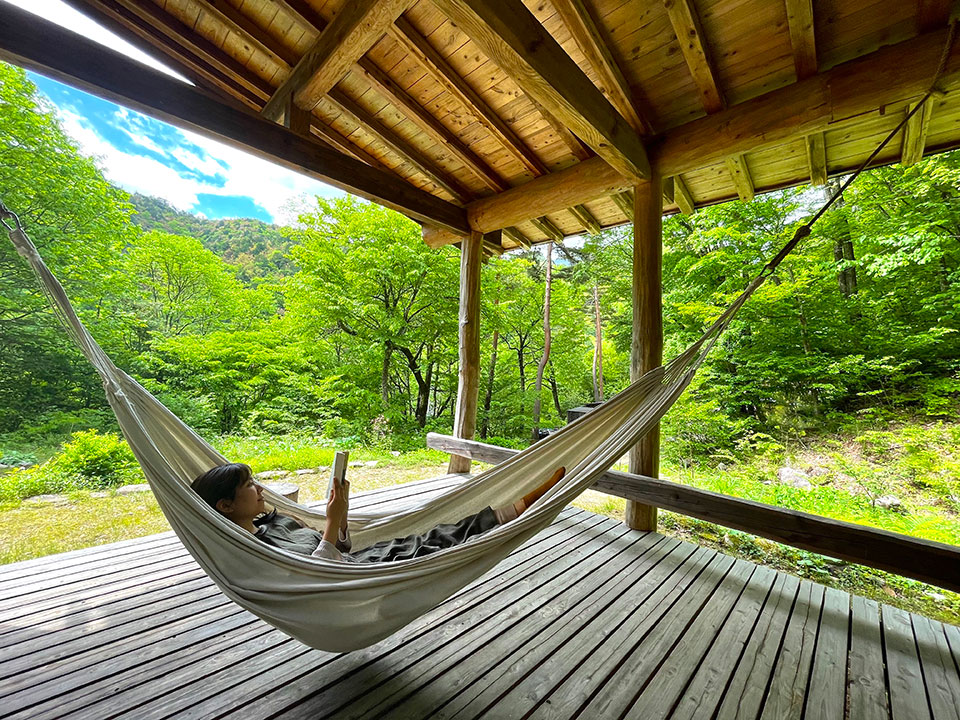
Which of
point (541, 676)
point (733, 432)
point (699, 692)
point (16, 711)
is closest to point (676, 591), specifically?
point (699, 692)

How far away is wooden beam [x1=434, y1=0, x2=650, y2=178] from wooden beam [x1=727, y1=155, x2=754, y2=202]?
2.16 feet

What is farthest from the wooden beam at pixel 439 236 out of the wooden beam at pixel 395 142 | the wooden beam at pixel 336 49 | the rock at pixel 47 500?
the rock at pixel 47 500

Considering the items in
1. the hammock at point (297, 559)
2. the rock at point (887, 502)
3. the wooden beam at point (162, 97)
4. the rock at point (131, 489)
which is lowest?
the rock at point (131, 489)

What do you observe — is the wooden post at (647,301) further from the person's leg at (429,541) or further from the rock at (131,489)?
the rock at (131,489)

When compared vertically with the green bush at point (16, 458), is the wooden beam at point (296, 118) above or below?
above

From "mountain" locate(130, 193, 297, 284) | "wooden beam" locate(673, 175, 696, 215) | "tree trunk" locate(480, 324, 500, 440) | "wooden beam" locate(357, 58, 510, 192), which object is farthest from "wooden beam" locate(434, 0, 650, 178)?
"mountain" locate(130, 193, 297, 284)

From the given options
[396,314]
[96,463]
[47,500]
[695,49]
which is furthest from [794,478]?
[96,463]

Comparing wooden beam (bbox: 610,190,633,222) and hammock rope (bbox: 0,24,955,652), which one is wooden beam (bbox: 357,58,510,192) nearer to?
wooden beam (bbox: 610,190,633,222)

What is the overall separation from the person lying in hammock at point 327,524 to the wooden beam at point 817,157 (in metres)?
2.13

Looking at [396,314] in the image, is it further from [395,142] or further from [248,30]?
[248,30]

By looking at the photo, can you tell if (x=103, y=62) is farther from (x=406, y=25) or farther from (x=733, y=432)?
(x=733, y=432)

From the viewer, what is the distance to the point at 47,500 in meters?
2.87

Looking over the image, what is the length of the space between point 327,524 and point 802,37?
2.40m

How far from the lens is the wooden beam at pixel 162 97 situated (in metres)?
1.24
